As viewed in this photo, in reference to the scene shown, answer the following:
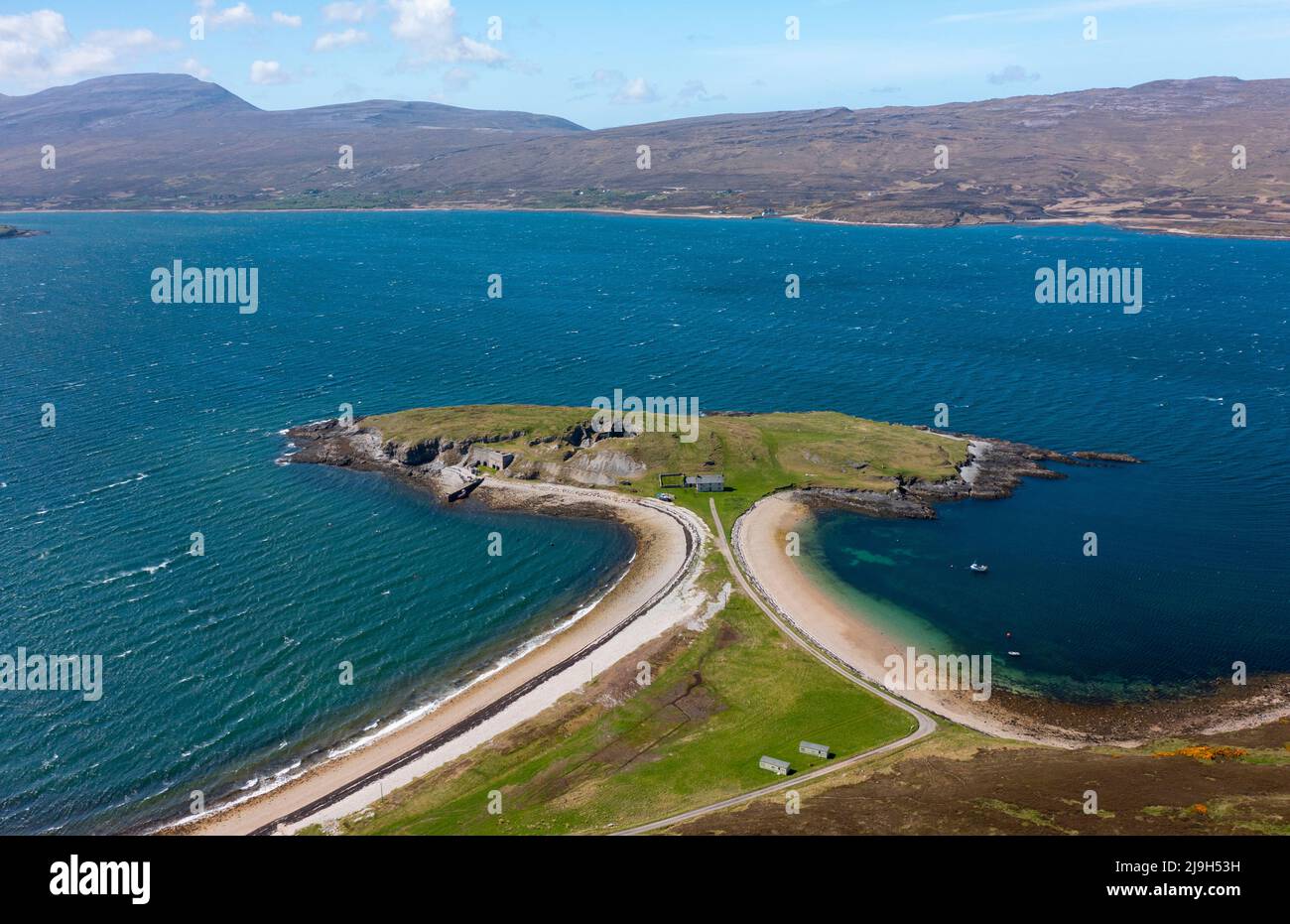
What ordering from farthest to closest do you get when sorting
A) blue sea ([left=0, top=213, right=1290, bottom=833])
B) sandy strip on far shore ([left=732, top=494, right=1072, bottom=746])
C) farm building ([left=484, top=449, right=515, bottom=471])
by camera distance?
1. farm building ([left=484, top=449, right=515, bottom=471])
2. sandy strip on far shore ([left=732, top=494, right=1072, bottom=746])
3. blue sea ([left=0, top=213, right=1290, bottom=833])

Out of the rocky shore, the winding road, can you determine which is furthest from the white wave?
the rocky shore

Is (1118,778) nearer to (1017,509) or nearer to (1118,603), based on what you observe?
(1118,603)

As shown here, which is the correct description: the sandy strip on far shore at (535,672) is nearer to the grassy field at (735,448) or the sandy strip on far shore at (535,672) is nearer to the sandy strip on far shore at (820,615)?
the sandy strip on far shore at (820,615)

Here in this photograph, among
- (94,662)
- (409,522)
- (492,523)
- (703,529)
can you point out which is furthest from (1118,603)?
(94,662)

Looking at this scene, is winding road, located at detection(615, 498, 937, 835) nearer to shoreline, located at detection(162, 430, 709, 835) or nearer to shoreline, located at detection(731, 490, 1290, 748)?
shoreline, located at detection(731, 490, 1290, 748)

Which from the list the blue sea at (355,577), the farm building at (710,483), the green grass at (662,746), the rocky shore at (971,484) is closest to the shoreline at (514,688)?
the blue sea at (355,577)

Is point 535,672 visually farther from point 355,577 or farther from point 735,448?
point 735,448

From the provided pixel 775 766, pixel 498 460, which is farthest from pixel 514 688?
pixel 498 460
